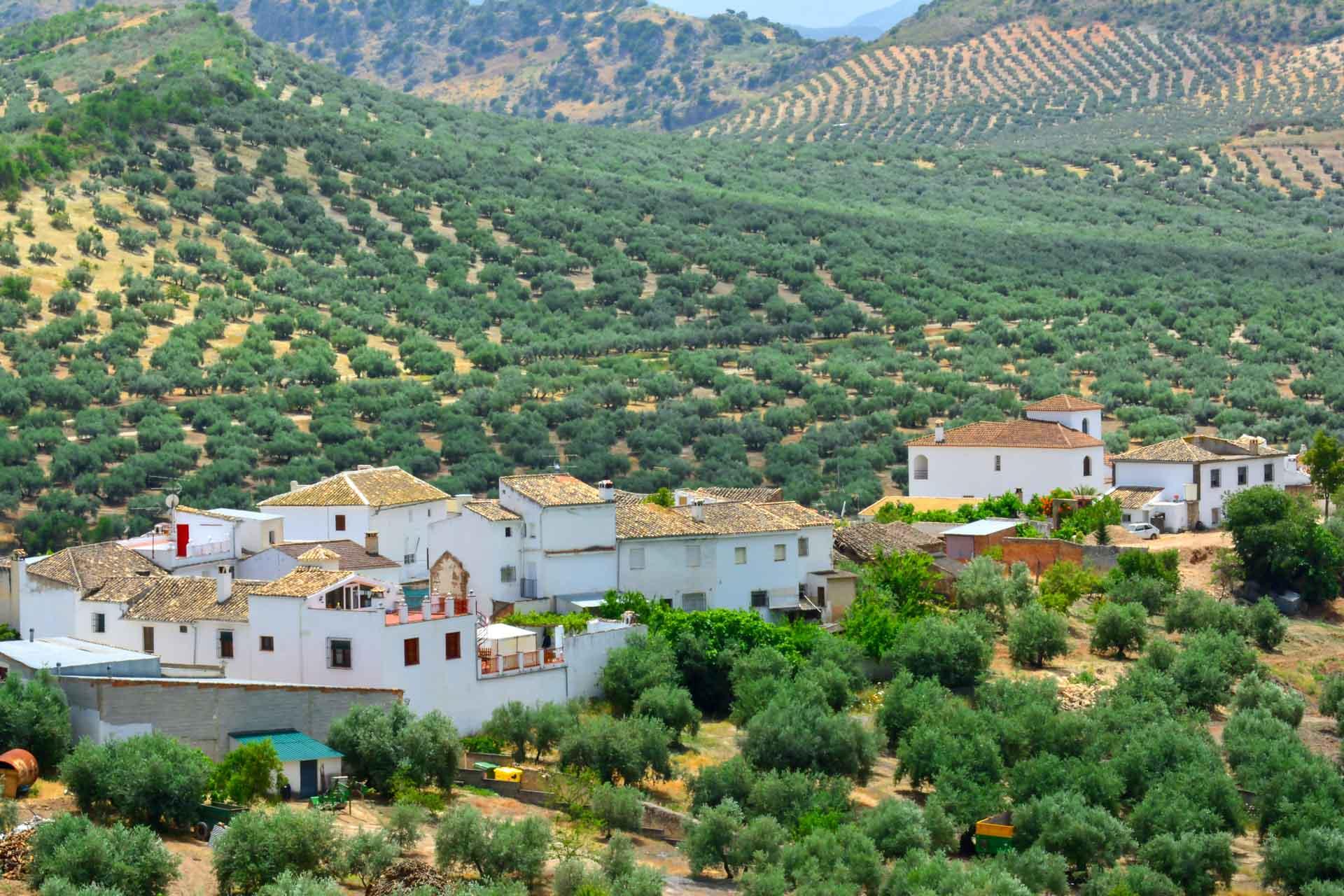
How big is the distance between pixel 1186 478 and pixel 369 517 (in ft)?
100

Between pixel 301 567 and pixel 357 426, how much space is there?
41669 millimetres

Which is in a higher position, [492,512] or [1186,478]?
[1186,478]

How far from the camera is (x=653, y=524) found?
55.1 metres

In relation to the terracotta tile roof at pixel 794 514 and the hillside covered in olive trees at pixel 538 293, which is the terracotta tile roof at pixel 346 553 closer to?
the terracotta tile roof at pixel 794 514

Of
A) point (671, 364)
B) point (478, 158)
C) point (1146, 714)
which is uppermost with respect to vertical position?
point (478, 158)

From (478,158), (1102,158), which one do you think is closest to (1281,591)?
(478,158)

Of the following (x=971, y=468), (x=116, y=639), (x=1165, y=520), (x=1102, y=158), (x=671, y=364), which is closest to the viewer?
(x=116, y=639)

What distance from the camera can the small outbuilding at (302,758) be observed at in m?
40.1

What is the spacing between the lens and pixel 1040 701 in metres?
48.4

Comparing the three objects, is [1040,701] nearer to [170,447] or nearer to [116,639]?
[116,639]

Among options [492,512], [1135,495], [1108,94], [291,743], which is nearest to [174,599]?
[291,743]

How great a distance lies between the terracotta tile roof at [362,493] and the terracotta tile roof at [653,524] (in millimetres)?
4778

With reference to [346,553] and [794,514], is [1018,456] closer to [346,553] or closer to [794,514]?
[794,514]

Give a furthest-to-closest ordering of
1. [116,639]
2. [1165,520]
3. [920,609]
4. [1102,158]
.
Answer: [1102,158]
[1165,520]
[920,609]
[116,639]
